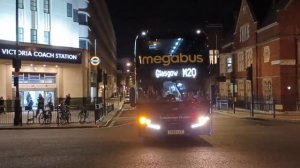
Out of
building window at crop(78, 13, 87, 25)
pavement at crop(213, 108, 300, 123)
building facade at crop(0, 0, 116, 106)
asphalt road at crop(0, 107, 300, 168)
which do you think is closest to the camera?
asphalt road at crop(0, 107, 300, 168)

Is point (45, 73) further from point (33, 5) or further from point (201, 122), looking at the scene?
point (201, 122)

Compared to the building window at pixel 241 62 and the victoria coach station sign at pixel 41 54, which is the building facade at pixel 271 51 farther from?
the victoria coach station sign at pixel 41 54

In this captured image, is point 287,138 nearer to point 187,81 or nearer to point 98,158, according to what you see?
point 187,81

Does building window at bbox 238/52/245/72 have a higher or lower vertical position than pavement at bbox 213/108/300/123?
higher

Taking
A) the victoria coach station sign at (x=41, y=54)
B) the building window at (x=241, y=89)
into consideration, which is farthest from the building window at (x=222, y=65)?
the victoria coach station sign at (x=41, y=54)

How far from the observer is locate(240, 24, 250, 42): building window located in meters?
52.4

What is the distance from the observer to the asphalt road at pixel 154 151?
43.0 feet

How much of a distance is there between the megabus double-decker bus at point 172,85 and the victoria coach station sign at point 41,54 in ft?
77.6

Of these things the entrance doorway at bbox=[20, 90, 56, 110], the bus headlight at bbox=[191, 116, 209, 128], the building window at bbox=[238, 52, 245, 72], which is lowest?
the bus headlight at bbox=[191, 116, 209, 128]

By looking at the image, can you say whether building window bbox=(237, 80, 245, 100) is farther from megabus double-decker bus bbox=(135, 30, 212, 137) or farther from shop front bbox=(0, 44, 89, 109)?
megabus double-decker bus bbox=(135, 30, 212, 137)

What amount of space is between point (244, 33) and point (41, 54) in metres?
21.8

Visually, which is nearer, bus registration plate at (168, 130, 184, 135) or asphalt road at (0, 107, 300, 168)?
asphalt road at (0, 107, 300, 168)

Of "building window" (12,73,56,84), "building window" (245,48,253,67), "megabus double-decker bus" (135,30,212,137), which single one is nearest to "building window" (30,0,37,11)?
"building window" (12,73,56,84)

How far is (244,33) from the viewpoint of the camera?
176 ft
